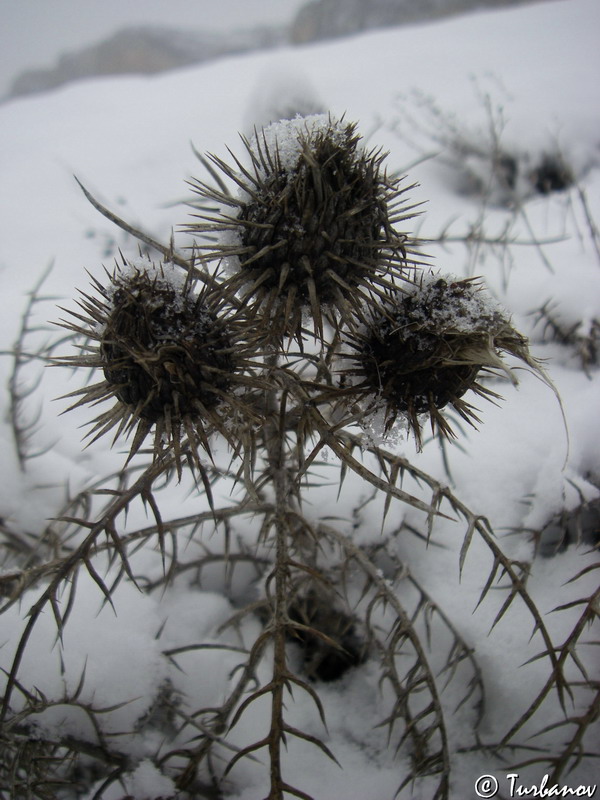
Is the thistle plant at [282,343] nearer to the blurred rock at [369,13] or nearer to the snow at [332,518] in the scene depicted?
the snow at [332,518]

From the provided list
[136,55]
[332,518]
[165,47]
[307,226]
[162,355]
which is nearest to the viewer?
[162,355]

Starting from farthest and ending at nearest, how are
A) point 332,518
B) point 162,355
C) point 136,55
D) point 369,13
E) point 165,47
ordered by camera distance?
point 165,47
point 136,55
point 369,13
point 332,518
point 162,355

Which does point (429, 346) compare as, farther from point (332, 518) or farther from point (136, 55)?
point (136, 55)

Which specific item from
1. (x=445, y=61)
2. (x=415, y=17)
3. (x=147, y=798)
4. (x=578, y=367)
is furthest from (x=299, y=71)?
(x=415, y=17)

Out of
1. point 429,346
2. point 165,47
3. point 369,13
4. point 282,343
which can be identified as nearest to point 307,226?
point 282,343

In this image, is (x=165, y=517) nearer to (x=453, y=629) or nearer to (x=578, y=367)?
(x=453, y=629)

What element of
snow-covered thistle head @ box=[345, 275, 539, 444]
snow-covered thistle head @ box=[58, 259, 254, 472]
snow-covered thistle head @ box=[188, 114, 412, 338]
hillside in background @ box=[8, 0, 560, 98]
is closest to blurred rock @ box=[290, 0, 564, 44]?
hillside in background @ box=[8, 0, 560, 98]

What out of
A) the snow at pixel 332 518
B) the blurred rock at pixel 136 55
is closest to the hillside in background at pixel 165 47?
the blurred rock at pixel 136 55
